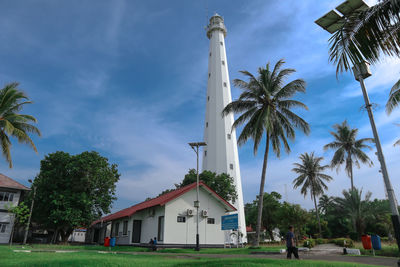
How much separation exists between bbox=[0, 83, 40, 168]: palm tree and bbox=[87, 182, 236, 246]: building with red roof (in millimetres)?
11088

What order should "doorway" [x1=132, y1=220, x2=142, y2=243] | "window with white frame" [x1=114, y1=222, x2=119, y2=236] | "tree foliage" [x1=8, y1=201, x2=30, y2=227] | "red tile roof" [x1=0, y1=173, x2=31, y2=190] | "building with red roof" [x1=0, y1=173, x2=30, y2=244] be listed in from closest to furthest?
1. "doorway" [x1=132, y1=220, x2=142, y2=243]
2. "tree foliage" [x1=8, y1=201, x2=30, y2=227]
3. "building with red roof" [x1=0, y1=173, x2=30, y2=244]
4. "window with white frame" [x1=114, y1=222, x2=119, y2=236]
5. "red tile roof" [x1=0, y1=173, x2=31, y2=190]

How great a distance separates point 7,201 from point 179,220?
22.5 meters

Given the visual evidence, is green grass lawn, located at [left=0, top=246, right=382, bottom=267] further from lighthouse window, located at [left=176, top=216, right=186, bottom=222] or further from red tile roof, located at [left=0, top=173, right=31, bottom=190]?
red tile roof, located at [left=0, top=173, right=31, bottom=190]

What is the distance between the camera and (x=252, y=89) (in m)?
23.4

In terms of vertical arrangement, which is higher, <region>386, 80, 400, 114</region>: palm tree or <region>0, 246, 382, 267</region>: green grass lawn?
<region>386, 80, 400, 114</region>: palm tree

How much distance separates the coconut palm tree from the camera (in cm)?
706

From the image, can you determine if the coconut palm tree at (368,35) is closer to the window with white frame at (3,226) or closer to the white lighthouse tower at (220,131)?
the white lighthouse tower at (220,131)

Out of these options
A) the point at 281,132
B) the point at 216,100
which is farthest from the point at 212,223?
the point at 216,100

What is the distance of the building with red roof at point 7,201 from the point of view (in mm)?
30500

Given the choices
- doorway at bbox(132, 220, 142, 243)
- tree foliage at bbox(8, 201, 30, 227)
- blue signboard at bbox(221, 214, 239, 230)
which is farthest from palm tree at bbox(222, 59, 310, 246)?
tree foliage at bbox(8, 201, 30, 227)

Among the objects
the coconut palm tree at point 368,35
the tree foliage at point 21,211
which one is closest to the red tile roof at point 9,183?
the tree foliage at point 21,211

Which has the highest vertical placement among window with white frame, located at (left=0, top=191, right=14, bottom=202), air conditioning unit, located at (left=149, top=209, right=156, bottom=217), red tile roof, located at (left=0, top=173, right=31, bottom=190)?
Result: red tile roof, located at (left=0, top=173, right=31, bottom=190)

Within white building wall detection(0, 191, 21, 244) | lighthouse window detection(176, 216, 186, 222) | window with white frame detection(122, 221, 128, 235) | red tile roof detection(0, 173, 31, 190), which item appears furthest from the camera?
red tile roof detection(0, 173, 31, 190)

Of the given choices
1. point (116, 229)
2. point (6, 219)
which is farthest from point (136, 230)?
point (6, 219)
